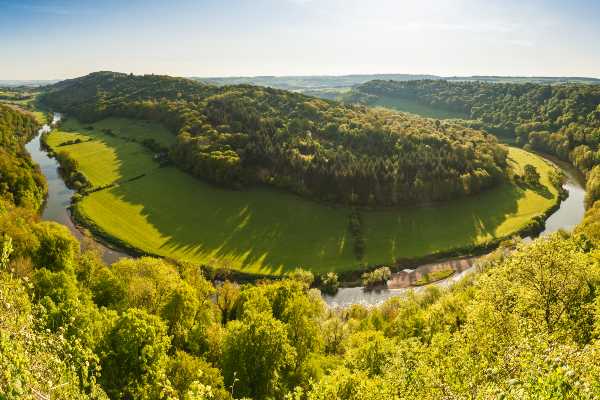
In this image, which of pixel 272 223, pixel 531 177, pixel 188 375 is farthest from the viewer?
pixel 531 177

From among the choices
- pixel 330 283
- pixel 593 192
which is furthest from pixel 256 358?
pixel 593 192

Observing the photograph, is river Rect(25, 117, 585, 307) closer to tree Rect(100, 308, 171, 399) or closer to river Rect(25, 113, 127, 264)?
river Rect(25, 113, 127, 264)

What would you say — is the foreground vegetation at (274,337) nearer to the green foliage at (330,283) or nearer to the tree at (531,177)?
the green foliage at (330,283)

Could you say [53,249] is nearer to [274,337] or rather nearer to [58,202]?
[274,337]

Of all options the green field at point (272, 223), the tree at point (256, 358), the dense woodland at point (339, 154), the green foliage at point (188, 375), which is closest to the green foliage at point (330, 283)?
the green field at point (272, 223)

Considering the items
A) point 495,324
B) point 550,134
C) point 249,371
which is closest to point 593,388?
point 495,324

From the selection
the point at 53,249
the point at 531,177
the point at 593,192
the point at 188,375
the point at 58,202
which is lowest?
the point at 58,202

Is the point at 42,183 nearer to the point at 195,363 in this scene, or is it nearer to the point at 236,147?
the point at 236,147
